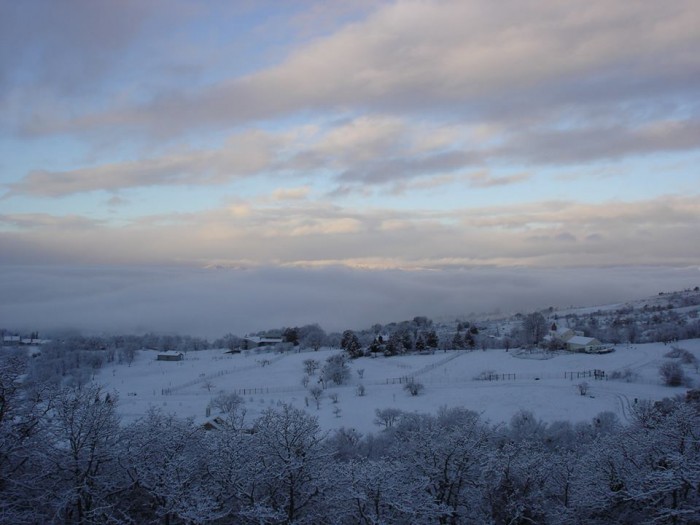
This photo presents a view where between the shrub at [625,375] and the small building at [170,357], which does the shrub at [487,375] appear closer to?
the shrub at [625,375]

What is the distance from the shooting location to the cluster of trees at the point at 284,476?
14.0 meters

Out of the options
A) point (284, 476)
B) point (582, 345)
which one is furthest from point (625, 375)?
point (284, 476)

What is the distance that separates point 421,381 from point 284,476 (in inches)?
1621

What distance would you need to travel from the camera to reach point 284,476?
1521 cm

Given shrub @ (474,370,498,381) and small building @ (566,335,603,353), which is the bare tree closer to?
shrub @ (474,370,498,381)

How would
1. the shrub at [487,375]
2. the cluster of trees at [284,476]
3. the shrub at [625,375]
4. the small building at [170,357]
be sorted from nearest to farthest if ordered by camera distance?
the cluster of trees at [284,476], the shrub at [625,375], the shrub at [487,375], the small building at [170,357]

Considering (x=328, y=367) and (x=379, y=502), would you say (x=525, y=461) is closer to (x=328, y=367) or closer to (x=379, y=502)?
(x=379, y=502)

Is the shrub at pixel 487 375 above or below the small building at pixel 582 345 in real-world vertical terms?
below

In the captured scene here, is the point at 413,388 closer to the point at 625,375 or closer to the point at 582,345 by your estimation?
the point at 625,375

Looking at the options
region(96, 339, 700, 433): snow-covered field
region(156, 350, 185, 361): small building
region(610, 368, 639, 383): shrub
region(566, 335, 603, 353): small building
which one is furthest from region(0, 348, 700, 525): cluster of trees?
region(156, 350, 185, 361): small building

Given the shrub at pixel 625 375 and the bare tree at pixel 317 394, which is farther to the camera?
the shrub at pixel 625 375

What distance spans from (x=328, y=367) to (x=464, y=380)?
15.6 metres

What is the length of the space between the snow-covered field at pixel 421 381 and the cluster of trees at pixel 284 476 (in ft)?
42.1

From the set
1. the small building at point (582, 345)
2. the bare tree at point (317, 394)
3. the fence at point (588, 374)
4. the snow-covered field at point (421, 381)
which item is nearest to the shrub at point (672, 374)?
the snow-covered field at point (421, 381)
